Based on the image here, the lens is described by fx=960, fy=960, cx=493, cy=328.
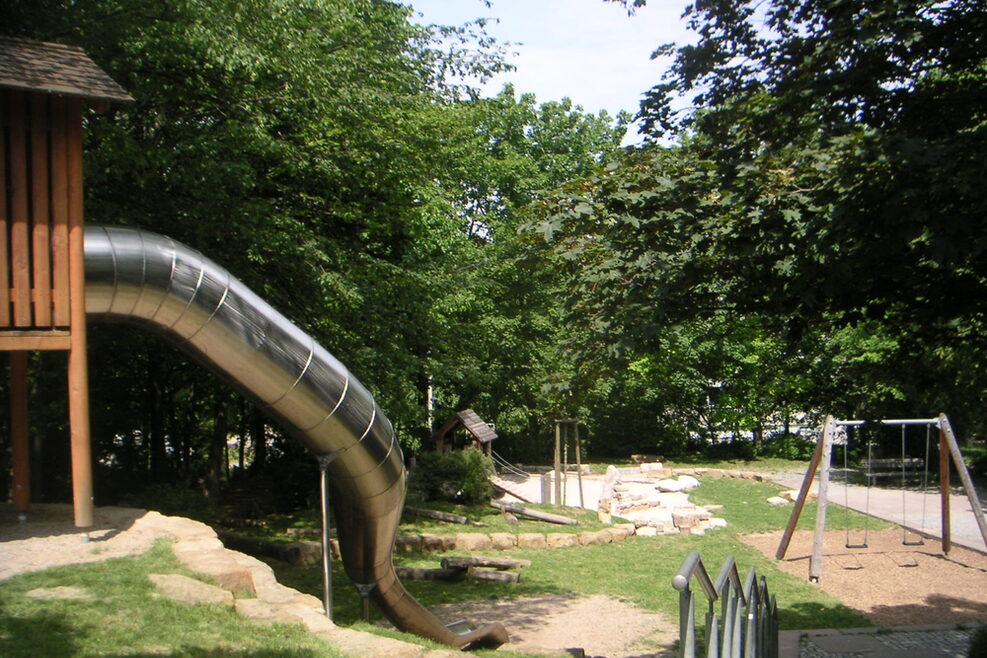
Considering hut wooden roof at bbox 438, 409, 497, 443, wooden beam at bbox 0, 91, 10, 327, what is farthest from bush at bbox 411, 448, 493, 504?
wooden beam at bbox 0, 91, 10, 327

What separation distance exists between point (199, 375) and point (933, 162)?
13629mm

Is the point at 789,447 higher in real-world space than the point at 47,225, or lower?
lower

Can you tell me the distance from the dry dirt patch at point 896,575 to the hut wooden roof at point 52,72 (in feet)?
33.0

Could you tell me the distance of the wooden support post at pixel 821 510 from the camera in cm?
1374

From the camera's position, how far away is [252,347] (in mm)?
8617

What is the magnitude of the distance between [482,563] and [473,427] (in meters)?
8.66

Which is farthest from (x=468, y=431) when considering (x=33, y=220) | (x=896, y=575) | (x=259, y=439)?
(x=33, y=220)

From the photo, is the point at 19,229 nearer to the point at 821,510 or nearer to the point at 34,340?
the point at 34,340

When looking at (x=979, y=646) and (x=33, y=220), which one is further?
(x=33, y=220)

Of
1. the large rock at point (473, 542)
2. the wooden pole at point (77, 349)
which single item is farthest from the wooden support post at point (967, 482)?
the wooden pole at point (77, 349)

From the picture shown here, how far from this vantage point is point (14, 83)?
7660 mm

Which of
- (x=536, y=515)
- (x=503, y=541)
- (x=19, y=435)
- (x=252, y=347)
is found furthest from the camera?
(x=536, y=515)

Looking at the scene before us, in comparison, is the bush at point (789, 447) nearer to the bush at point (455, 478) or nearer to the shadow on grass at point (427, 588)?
the bush at point (455, 478)

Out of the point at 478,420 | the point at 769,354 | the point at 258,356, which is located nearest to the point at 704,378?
the point at 769,354
